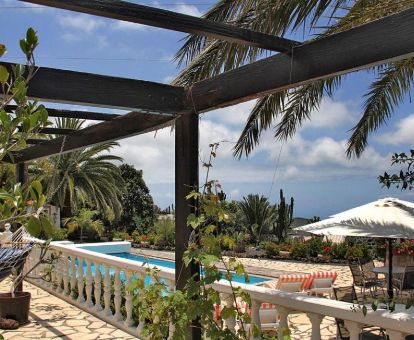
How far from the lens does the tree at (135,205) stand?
2648 centimetres

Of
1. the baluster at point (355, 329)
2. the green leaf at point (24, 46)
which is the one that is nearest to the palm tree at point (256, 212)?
the baluster at point (355, 329)

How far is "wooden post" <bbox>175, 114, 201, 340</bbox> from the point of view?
149 inches

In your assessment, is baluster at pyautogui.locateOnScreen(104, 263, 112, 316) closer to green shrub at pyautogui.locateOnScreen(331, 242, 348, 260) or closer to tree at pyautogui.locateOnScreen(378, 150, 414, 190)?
tree at pyautogui.locateOnScreen(378, 150, 414, 190)

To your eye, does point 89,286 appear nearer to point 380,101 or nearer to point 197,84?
point 197,84

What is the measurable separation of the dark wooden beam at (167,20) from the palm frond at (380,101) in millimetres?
4041

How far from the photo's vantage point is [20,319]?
607 centimetres

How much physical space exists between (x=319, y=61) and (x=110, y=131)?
281 cm

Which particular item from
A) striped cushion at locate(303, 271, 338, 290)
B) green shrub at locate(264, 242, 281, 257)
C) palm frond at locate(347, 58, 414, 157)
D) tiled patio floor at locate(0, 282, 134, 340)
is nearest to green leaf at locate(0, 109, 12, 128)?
tiled patio floor at locate(0, 282, 134, 340)

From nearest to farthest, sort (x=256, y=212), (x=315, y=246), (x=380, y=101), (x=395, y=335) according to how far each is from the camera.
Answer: (x=395, y=335), (x=380, y=101), (x=315, y=246), (x=256, y=212)

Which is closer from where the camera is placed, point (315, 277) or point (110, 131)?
point (110, 131)

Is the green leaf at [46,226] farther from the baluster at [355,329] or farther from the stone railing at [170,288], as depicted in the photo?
the baluster at [355,329]


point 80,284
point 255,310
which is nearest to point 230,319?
point 255,310

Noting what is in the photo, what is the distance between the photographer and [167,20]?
107 inches

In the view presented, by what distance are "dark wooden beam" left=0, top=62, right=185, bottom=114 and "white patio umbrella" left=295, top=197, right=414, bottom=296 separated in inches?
148
